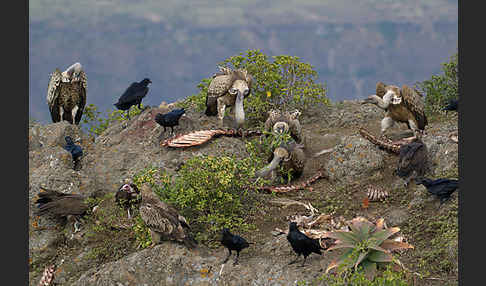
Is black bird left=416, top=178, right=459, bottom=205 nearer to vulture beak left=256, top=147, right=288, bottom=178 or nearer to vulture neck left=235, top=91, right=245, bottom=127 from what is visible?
vulture beak left=256, top=147, right=288, bottom=178

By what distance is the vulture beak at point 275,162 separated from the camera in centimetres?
1354

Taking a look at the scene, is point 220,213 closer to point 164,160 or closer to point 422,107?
point 164,160

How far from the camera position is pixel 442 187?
11.5 metres

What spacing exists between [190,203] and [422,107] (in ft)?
22.4

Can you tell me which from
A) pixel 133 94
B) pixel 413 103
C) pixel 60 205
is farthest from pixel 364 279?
pixel 133 94

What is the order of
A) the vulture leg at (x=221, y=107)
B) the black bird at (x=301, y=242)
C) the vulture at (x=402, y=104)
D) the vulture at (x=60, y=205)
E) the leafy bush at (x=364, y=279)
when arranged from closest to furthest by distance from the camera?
the leafy bush at (x=364, y=279) < the black bird at (x=301, y=242) < the vulture at (x=60, y=205) < the vulture at (x=402, y=104) < the vulture leg at (x=221, y=107)

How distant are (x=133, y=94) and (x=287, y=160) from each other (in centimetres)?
464

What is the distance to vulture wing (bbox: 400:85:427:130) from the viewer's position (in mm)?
14812

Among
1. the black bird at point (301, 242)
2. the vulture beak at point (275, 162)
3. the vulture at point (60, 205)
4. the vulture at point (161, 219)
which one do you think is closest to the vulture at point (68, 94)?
the vulture at point (60, 205)

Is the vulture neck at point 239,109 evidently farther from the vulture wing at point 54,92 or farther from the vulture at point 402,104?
the vulture wing at point 54,92

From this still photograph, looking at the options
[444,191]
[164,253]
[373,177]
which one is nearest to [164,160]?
[164,253]

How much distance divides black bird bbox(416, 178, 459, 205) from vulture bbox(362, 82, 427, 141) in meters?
3.54

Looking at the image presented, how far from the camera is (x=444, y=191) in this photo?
11453 mm

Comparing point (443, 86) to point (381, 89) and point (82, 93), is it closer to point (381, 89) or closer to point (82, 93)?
point (381, 89)
